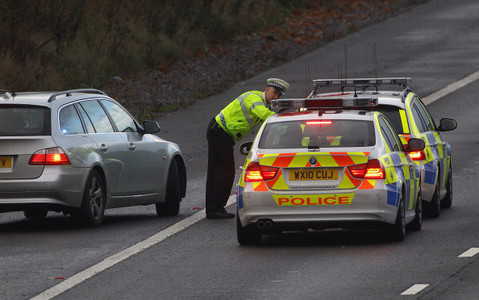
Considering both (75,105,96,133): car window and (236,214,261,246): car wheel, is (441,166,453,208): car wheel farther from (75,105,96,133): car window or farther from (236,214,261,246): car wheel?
(75,105,96,133): car window

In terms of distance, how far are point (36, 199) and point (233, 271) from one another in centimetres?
377

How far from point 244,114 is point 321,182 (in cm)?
347

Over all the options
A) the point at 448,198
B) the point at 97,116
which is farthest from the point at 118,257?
the point at 448,198

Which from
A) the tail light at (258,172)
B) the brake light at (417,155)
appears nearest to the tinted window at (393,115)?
the brake light at (417,155)

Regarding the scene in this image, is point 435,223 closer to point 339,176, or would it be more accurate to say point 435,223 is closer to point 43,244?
point 339,176

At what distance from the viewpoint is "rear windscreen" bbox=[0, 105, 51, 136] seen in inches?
669

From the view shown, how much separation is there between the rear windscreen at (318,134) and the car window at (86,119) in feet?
8.76

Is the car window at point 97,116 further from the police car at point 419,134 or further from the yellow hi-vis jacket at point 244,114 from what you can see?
the police car at point 419,134

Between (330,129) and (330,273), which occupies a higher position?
(330,129)

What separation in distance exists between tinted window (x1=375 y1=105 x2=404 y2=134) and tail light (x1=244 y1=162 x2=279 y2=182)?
10.2ft

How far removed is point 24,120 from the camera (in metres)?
17.2

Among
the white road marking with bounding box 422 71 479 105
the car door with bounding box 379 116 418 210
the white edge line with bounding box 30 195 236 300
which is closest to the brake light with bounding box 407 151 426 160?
the car door with bounding box 379 116 418 210

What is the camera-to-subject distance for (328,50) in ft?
129

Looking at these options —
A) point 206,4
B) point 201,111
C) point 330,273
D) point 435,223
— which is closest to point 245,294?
point 330,273
